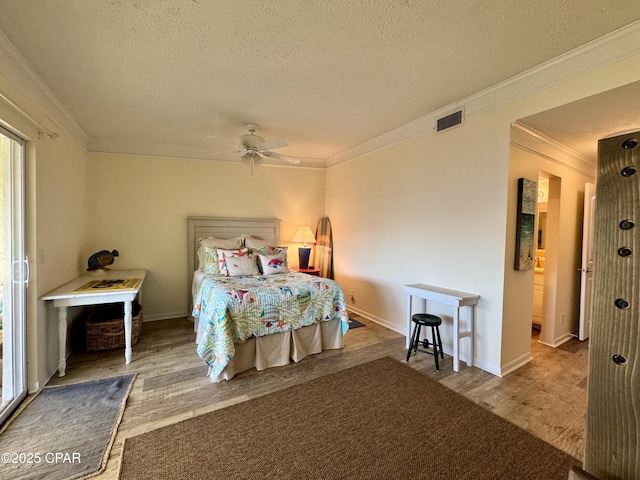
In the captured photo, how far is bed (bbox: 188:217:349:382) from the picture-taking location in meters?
2.63

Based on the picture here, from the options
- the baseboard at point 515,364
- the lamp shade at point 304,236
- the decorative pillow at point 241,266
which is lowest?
the baseboard at point 515,364

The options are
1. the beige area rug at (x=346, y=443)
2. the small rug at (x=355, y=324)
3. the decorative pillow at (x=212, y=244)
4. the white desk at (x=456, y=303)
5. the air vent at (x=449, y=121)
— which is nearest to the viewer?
the beige area rug at (x=346, y=443)

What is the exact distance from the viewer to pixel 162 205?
4.38m

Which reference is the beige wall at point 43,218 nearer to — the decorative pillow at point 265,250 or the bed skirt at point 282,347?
the bed skirt at point 282,347

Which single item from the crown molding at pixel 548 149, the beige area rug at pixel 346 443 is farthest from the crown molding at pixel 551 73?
the beige area rug at pixel 346 443

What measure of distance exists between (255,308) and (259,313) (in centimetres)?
7

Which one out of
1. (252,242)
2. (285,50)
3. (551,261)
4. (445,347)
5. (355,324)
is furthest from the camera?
(252,242)

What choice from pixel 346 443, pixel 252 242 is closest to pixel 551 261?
pixel 346 443

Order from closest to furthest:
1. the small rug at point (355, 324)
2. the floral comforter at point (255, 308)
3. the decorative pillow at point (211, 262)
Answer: the floral comforter at point (255, 308)
the decorative pillow at point (211, 262)
the small rug at point (355, 324)

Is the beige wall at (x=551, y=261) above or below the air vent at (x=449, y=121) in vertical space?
below

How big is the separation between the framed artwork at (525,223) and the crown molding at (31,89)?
4107 millimetres

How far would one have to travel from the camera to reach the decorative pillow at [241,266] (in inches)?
150

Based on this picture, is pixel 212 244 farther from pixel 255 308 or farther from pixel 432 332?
pixel 432 332

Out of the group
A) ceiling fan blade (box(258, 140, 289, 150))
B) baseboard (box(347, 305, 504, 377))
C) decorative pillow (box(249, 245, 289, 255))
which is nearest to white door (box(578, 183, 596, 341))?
baseboard (box(347, 305, 504, 377))
